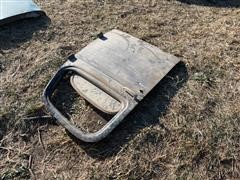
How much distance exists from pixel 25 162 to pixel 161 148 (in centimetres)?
93

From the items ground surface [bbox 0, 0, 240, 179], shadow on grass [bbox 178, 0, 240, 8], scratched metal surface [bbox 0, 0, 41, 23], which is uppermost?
shadow on grass [bbox 178, 0, 240, 8]

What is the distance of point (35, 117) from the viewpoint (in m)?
2.48

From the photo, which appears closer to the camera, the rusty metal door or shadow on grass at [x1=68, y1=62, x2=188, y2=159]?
→ shadow on grass at [x1=68, y1=62, x2=188, y2=159]

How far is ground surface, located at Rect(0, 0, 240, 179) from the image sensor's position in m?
2.19

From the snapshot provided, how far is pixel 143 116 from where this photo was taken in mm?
2418

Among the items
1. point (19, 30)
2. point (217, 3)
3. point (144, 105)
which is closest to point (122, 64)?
point (144, 105)

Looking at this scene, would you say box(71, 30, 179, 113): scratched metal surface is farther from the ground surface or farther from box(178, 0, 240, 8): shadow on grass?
box(178, 0, 240, 8): shadow on grass

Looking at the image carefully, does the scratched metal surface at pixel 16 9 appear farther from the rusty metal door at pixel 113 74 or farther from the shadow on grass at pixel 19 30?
the rusty metal door at pixel 113 74

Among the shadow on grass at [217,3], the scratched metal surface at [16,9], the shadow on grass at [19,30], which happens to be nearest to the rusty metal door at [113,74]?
the shadow on grass at [19,30]

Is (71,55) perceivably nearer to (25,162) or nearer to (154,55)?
(154,55)

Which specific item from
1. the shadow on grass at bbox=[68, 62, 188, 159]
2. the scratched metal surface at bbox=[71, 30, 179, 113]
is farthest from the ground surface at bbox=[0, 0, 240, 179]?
the scratched metal surface at bbox=[71, 30, 179, 113]

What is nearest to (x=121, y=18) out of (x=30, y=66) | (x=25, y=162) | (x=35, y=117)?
(x=30, y=66)

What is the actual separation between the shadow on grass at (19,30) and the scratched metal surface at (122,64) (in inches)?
28.3

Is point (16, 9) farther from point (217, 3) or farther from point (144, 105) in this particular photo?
point (217, 3)
